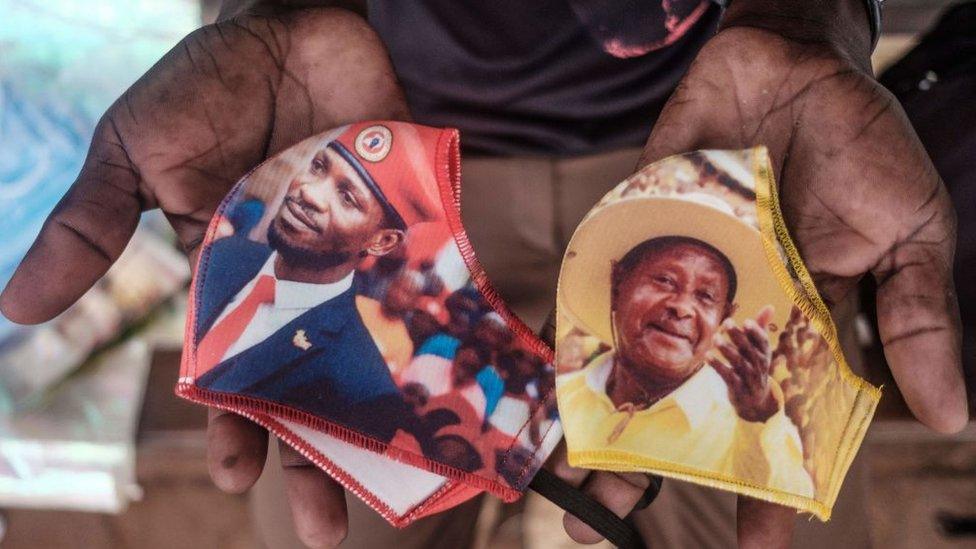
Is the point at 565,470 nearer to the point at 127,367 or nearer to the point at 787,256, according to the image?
the point at 787,256

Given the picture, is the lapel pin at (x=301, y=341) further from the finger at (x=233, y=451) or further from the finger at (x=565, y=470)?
the finger at (x=565, y=470)

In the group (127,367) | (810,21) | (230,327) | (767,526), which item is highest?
(810,21)

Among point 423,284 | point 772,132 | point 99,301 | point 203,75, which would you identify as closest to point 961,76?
point 772,132

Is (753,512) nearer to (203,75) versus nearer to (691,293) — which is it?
(691,293)

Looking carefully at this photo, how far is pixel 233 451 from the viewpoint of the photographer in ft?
1.68

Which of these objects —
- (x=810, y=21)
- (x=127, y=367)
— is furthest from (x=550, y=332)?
(x=127, y=367)

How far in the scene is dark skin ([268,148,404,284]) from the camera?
57 cm

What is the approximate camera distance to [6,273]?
795 mm

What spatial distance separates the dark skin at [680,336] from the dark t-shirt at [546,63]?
0.13m

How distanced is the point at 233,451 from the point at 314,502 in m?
0.06

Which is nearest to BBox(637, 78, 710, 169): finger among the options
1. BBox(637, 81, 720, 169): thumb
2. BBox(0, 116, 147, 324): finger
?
BBox(637, 81, 720, 169): thumb

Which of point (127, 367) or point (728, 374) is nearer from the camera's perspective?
point (728, 374)

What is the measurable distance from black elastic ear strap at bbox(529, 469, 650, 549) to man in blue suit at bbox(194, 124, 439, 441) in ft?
0.35

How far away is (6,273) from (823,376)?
2.41ft
